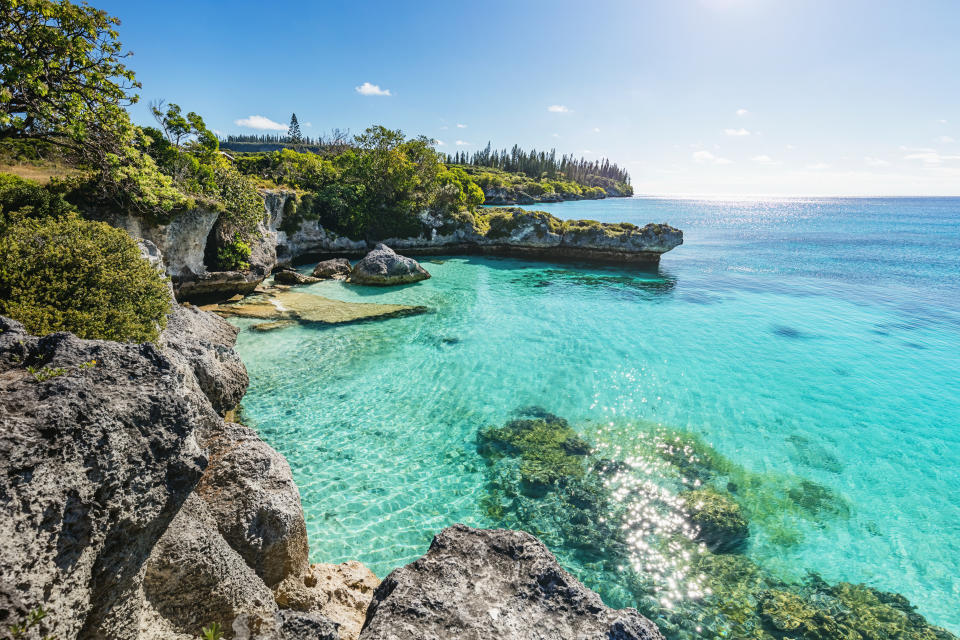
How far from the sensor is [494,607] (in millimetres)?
4359

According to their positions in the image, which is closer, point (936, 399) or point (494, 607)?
point (494, 607)

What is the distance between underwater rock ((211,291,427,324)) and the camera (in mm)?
20828

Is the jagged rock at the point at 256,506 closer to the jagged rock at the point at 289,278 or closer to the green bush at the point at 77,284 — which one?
the green bush at the point at 77,284

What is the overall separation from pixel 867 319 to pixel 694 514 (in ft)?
87.8

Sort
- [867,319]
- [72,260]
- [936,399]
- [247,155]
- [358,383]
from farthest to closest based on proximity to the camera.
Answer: [247,155]
[867,319]
[936,399]
[358,383]
[72,260]

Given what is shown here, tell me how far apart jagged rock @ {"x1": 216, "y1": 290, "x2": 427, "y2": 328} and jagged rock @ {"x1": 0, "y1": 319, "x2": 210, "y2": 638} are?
16690mm

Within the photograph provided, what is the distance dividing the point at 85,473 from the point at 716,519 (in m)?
11.6

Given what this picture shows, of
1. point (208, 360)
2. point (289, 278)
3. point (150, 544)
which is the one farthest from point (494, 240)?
point (150, 544)

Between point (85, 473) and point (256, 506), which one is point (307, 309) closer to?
point (256, 506)

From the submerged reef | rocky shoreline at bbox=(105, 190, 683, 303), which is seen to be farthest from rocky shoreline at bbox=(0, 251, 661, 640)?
rocky shoreline at bbox=(105, 190, 683, 303)

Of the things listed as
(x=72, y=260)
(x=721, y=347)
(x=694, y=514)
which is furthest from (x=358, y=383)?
(x=721, y=347)

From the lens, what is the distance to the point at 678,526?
9570mm

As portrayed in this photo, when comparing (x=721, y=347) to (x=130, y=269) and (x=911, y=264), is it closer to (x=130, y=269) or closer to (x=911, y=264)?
(x=130, y=269)

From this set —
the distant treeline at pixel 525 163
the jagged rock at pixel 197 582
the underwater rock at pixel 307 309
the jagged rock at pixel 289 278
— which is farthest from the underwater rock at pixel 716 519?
the distant treeline at pixel 525 163
